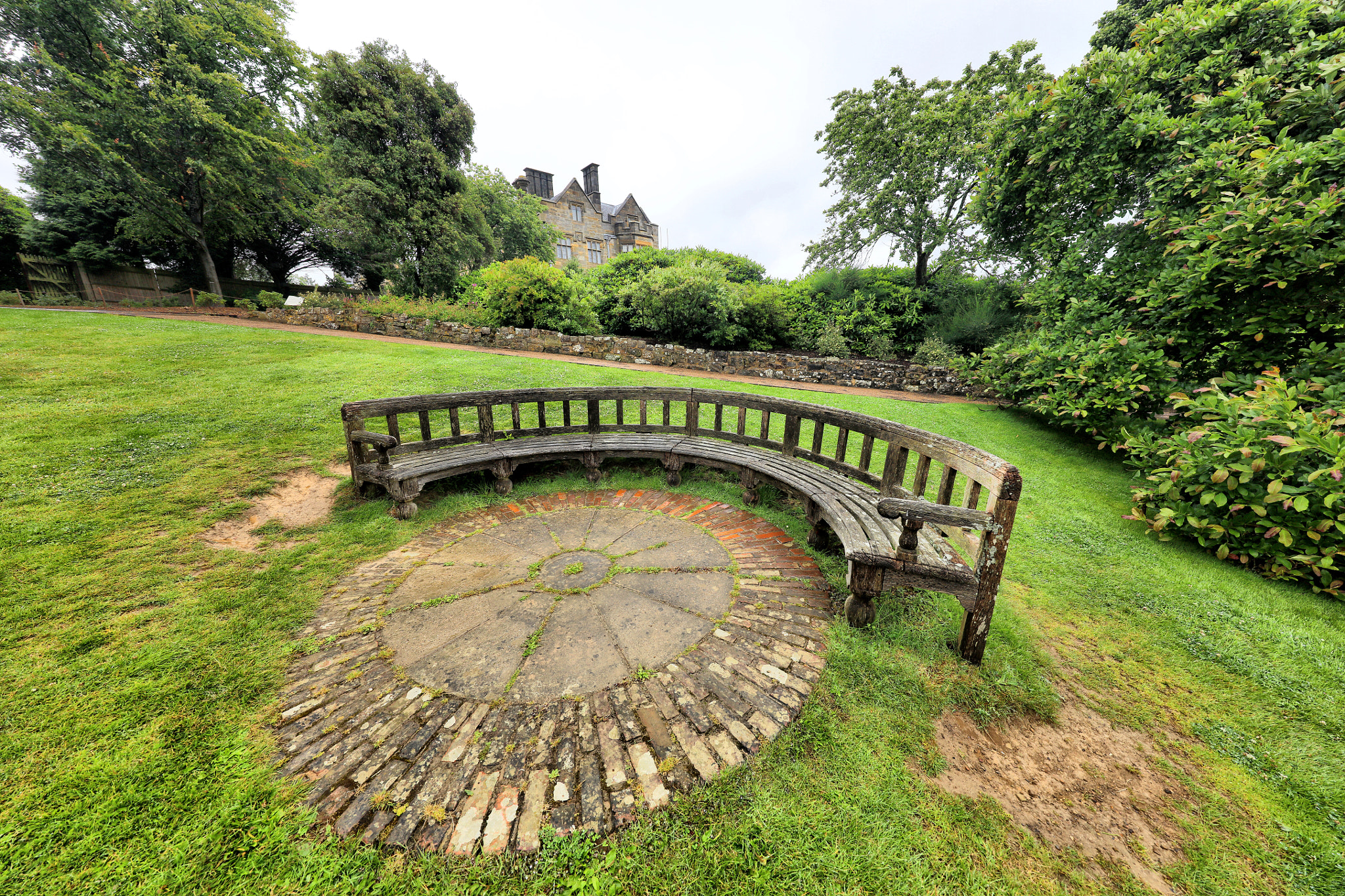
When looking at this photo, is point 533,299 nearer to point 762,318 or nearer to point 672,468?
point 762,318

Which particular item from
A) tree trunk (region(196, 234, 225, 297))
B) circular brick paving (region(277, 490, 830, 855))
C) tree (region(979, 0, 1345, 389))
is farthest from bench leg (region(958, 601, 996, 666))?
tree trunk (region(196, 234, 225, 297))

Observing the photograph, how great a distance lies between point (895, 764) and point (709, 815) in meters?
0.87

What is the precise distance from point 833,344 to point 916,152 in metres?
7.86

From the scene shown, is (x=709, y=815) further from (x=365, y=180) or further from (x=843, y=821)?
(x=365, y=180)

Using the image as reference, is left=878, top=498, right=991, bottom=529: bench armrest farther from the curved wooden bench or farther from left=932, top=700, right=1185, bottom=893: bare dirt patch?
left=932, top=700, right=1185, bottom=893: bare dirt patch

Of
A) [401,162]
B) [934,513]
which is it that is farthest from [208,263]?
[934,513]

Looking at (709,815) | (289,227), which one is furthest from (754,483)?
(289,227)

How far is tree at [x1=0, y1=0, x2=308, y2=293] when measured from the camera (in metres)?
15.9

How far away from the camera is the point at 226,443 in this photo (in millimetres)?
4762

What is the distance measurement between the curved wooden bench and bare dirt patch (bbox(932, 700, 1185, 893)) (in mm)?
495

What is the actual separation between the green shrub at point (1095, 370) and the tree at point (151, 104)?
26.4m

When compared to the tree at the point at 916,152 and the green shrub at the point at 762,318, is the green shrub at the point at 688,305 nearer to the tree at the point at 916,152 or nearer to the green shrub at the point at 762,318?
the green shrub at the point at 762,318

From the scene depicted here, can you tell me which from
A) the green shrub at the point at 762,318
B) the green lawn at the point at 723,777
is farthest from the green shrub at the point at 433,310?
the green lawn at the point at 723,777

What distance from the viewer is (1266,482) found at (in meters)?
3.57
